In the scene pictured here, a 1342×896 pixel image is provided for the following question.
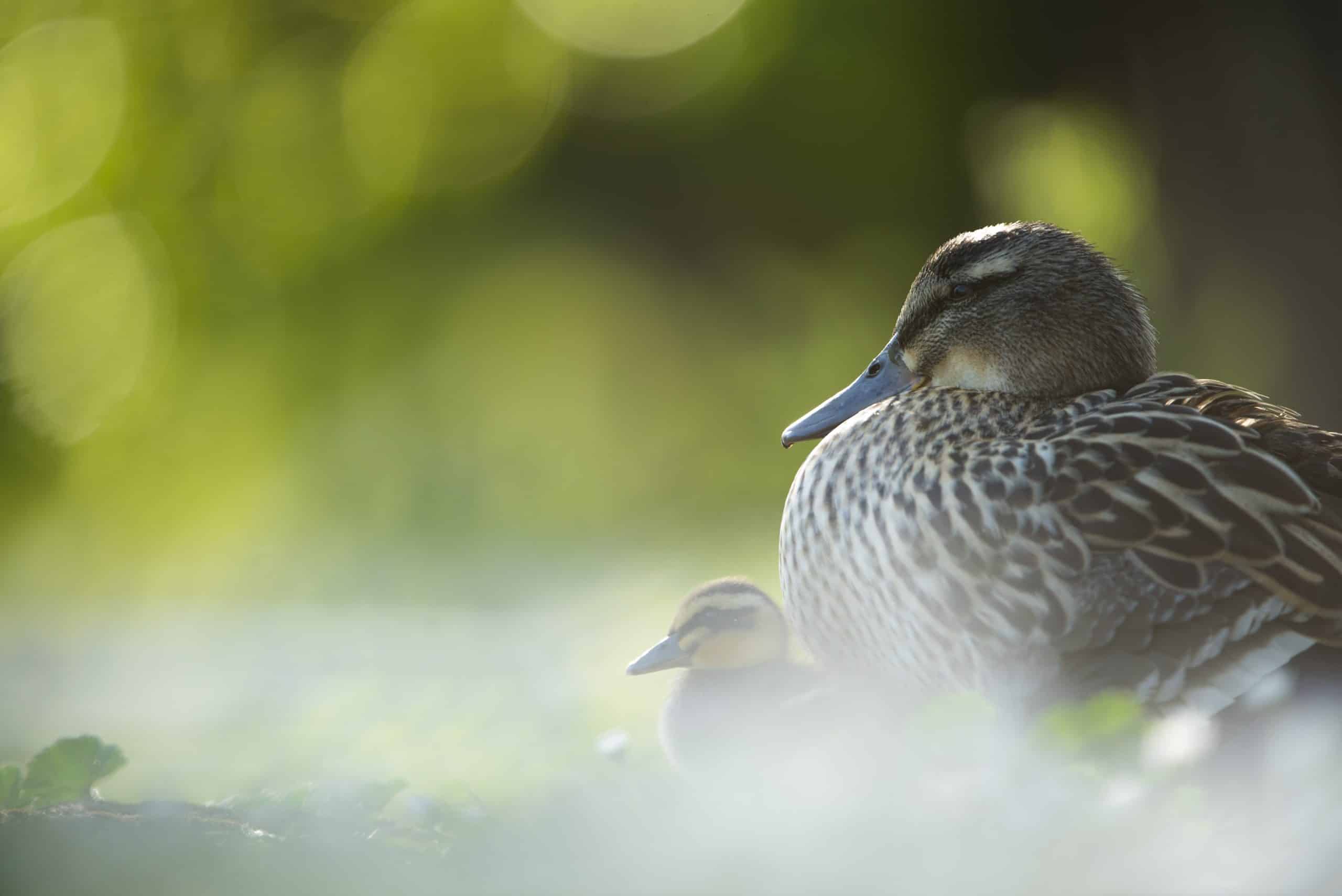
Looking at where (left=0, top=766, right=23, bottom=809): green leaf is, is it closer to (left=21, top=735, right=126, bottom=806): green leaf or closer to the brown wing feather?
(left=21, top=735, right=126, bottom=806): green leaf

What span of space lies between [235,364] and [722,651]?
4.12 metres

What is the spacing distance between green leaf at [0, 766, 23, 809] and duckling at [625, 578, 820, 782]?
0.98 metres

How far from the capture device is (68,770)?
1566 mm

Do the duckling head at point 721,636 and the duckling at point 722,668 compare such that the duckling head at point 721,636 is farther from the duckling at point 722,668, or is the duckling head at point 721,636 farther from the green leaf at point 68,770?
the green leaf at point 68,770

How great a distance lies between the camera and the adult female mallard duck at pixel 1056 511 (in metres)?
1.64

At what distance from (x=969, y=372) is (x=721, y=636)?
70 centimetres

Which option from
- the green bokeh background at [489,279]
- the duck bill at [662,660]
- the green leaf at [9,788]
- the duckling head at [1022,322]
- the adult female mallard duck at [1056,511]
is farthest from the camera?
the green bokeh background at [489,279]

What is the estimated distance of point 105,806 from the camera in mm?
1492

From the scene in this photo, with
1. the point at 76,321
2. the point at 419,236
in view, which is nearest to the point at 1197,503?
the point at 419,236

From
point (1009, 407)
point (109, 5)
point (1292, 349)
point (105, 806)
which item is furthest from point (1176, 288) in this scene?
point (109, 5)

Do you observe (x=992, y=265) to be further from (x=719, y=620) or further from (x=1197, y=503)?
(x=719, y=620)

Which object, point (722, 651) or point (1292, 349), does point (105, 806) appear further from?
point (1292, 349)

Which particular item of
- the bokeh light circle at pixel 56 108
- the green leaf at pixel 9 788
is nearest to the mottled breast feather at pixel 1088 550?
the green leaf at pixel 9 788

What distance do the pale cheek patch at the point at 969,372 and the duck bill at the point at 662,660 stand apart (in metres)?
0.71
